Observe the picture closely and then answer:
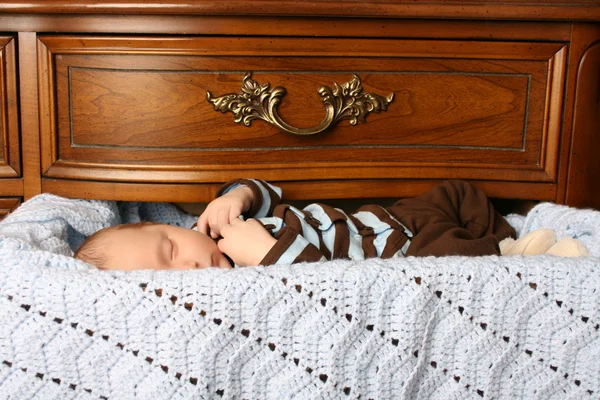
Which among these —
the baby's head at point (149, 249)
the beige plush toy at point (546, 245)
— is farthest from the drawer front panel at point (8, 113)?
the beige plush toy at point (546, 245)

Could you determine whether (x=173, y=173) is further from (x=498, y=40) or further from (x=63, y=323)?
(x=498, y=40)

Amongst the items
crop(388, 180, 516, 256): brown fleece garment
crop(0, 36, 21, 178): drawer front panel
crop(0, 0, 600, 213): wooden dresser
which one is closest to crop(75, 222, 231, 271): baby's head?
crop(0, 0, 600, 213): wooden dresser

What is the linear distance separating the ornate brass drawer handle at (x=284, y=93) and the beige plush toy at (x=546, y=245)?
35 cm

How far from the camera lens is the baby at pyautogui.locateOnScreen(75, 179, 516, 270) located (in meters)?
0.97

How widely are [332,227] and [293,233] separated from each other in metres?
0.13

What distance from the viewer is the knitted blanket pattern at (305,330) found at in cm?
69

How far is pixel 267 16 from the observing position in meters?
1.05

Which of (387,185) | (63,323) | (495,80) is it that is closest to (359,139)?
(387,185)

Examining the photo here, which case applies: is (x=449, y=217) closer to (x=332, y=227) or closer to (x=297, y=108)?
(x=332, y=227)

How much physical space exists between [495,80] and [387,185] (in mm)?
286

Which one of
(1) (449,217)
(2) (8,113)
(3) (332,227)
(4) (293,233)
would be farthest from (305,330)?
(2) (8,113)

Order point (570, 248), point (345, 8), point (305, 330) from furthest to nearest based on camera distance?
point (345, 8)
point (570, 248)
point (305, 330)

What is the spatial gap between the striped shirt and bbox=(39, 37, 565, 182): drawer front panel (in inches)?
1.9

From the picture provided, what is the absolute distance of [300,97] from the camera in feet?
3.63
